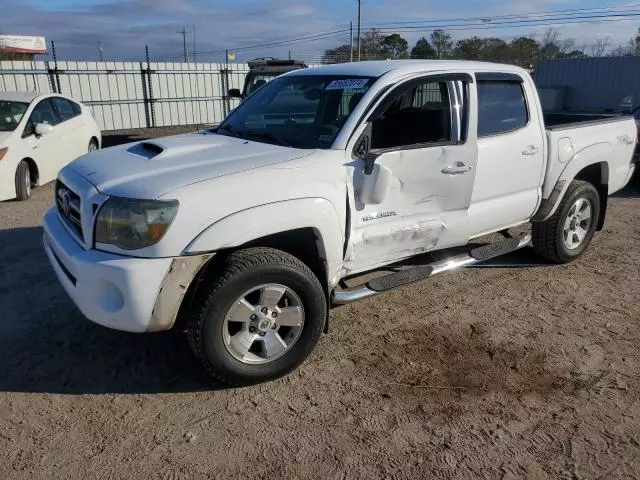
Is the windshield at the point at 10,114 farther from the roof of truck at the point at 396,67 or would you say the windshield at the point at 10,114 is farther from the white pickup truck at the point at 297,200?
the roof of truck at the point at 396,67

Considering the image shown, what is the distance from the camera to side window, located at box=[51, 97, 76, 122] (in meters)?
9.07

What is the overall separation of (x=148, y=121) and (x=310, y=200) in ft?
53.5

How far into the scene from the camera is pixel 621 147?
5391 millimetres

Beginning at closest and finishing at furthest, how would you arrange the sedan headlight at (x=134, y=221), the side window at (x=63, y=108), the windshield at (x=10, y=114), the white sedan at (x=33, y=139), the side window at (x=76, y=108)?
the sedan headlight at (x=134, y=221) → the white sedan at (x=33, y=139) → the windshield at (x=10, y=114) → the side window at (x=63, y=108) → the side window at (x=76, y=108)

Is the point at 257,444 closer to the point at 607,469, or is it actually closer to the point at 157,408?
the point at 157,408

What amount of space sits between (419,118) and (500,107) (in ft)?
2.78

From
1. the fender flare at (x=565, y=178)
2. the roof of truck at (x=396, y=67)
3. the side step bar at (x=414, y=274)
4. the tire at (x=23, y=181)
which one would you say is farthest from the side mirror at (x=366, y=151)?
the tire at (x=23, y=181)

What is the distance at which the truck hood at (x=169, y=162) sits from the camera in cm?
290

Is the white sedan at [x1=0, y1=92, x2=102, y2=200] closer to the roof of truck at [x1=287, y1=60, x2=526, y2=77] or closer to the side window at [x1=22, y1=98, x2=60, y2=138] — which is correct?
the side window at [x1=22, y1=98, x2=60, y2=138]

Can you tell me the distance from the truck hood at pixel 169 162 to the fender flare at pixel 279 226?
277mm

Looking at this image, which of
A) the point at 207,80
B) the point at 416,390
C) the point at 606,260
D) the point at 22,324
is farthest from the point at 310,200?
the point at 207,80

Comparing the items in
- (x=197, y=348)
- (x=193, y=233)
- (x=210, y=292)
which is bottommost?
(x=197, y=348)

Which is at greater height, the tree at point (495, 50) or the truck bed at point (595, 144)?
the tree at point (495, 50)

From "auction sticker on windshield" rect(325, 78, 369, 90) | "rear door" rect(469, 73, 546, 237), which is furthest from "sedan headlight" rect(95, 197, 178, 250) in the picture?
"rear door" rect(469, 73, 546, 237)
